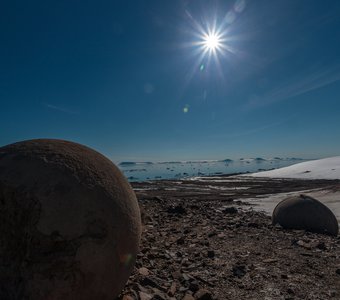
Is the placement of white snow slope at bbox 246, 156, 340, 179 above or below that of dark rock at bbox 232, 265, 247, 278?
above

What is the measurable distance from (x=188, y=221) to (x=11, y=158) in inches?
301

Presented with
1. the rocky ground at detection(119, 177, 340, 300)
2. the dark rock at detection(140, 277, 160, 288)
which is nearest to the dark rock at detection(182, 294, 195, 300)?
the rocky ground at detection(119, 177, 340, 300)

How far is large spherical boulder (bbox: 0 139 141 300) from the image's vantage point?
106 inches

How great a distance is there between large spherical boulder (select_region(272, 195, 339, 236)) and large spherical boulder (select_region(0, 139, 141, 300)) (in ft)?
26.9

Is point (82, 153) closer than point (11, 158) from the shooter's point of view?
No

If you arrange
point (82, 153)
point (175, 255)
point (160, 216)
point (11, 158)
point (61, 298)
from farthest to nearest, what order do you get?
point (160, 216) < point (175, 255) < point (82, 153) < point (11, 158) < point (61, 298)

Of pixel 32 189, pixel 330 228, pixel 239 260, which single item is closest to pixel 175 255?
pixel 239 260

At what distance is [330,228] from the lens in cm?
930

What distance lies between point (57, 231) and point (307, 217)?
9123 mm

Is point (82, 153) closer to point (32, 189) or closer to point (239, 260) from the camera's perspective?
point (32, 189)

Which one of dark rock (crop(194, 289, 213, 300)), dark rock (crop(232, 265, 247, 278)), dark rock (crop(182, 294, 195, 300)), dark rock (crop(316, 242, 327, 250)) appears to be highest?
dark rock (crop(182, 294, 195, 300))

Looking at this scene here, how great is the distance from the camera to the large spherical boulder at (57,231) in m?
2.71

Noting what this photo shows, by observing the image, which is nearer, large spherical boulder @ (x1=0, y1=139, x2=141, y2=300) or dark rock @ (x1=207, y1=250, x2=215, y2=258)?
large spherical boulder @ (x1=0, y1=139, x2=141, y2=300)

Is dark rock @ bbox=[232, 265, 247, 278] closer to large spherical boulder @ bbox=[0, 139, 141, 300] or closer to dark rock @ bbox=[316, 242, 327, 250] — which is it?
large spherical boulder @ bbox=[0, 139, 141, 300]
